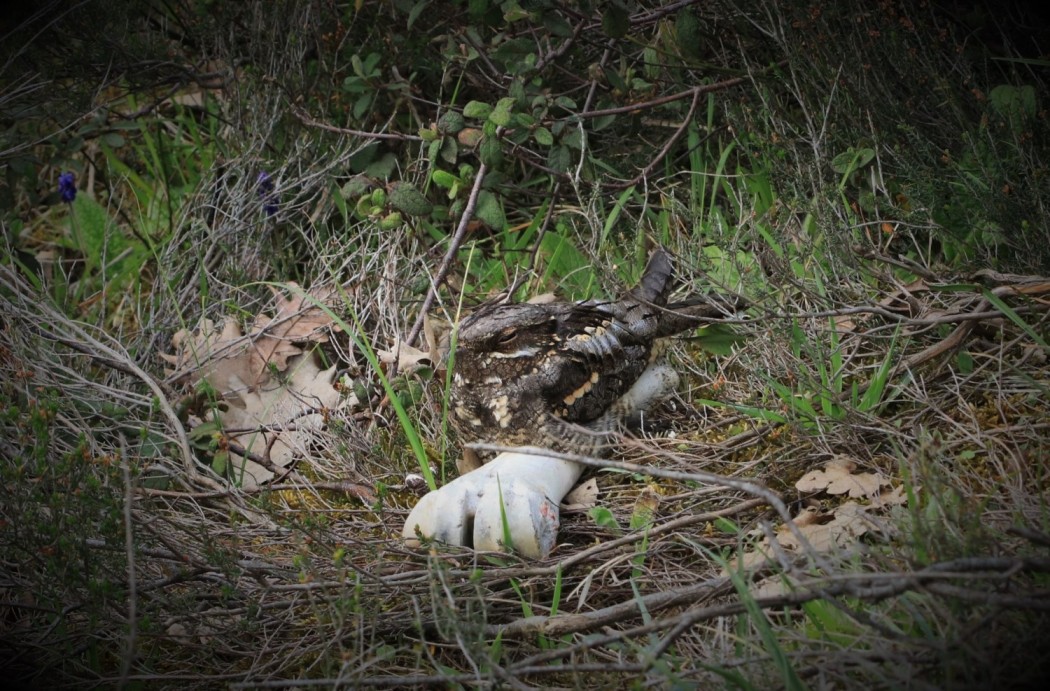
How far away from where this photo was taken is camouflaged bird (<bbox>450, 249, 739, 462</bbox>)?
2.79 metres

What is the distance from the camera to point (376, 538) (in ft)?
8.59

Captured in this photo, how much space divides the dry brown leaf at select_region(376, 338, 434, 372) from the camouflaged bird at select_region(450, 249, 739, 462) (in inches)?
13.3

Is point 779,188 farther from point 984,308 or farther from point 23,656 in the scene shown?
point 23,656

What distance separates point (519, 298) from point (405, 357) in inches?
23.1

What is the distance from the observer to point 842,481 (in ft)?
8.01

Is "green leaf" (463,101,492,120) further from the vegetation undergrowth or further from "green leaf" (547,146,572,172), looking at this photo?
"green leaf" (547,146,572,172)

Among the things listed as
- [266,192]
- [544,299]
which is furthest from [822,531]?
[266,192]

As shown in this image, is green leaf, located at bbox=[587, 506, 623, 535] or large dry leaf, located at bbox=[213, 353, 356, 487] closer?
green leaf, located at bbox=[587, 506, 623, 535]

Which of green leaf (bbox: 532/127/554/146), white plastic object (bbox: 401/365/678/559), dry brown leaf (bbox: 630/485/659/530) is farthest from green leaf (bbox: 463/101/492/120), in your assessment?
dry brown leaf (bbox: 630/485/659/530)

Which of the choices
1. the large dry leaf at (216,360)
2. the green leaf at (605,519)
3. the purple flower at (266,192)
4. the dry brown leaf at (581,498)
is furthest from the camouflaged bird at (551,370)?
the purple flower at (266,192)

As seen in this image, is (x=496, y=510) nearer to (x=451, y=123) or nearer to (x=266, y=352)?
(x=266, y=352)

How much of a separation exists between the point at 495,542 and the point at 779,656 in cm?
95

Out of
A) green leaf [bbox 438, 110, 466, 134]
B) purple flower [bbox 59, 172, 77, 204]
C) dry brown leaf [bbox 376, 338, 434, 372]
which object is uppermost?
purple flower [bbox 59, 172, 77, 204]

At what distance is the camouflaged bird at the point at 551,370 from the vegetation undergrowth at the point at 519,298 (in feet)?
0.65
